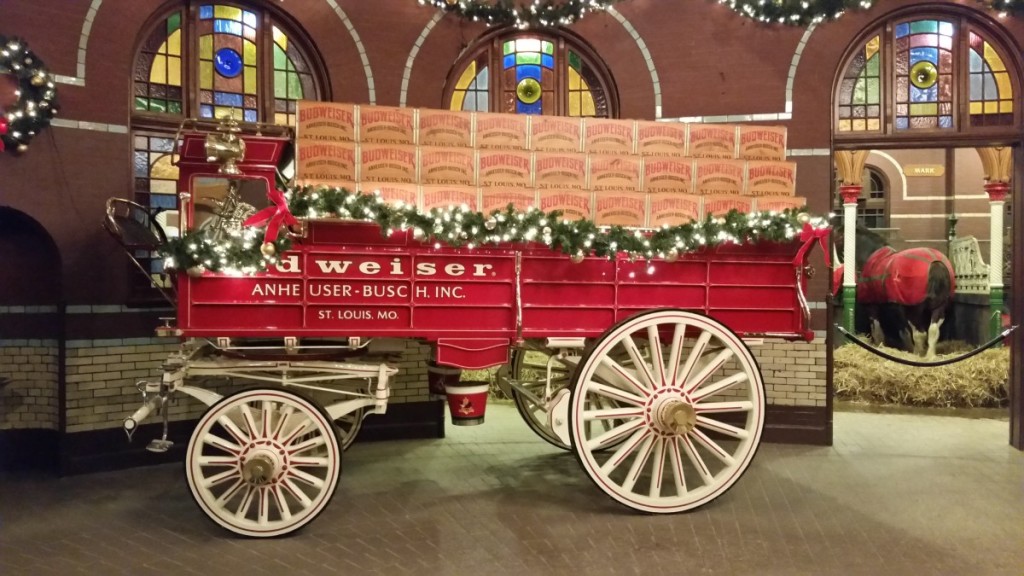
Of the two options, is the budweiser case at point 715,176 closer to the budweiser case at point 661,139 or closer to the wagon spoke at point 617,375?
the budweiser case at point 661,139

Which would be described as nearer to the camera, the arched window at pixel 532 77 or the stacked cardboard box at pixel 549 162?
the stacked cardboard box at pixel 549 162

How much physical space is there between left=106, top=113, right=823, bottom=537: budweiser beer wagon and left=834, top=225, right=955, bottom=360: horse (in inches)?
227

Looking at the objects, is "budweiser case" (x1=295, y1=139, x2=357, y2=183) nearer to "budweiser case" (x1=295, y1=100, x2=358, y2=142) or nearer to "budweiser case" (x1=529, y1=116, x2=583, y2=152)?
"budweiser case" (x1=295, y1=100, x2=358, y2=142)

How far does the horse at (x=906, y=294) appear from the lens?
9.77m

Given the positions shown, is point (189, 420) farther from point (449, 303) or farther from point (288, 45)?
point (288, 45)

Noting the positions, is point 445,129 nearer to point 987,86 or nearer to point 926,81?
point 926,81

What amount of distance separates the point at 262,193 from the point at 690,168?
10.4ft

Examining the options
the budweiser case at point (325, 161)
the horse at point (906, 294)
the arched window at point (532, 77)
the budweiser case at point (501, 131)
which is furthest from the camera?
the horse at point (906, 294)

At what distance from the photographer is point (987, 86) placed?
22.1 ft

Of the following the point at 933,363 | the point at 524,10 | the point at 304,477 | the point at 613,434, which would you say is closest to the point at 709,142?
the point at 613,434

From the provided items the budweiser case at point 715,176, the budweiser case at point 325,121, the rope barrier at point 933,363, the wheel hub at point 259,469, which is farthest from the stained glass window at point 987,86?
the wheel hub at point 259,469

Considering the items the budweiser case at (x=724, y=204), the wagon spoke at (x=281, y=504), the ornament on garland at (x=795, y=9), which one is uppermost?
the ornament on garland at (x=795, y=9)

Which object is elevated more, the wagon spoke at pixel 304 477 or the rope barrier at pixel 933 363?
the rope barrier at pixel 933 363

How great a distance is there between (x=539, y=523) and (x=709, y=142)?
2958 millimetres
